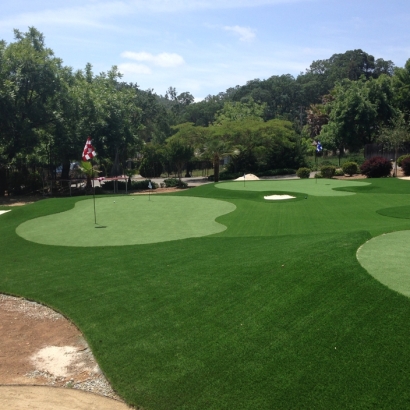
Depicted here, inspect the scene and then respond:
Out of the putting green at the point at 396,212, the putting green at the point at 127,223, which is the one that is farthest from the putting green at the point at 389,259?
the putting green at the point at 396,212

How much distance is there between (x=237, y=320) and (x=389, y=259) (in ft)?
12.8

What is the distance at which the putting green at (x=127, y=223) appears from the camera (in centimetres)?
1594

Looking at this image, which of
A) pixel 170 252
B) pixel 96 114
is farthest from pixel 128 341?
pixel 96 114

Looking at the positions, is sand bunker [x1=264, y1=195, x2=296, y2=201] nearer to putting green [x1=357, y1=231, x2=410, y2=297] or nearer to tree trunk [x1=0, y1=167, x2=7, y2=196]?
putting green [x1=357, y1=231, x2=410, y2=297]

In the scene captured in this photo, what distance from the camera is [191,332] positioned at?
7656 mm

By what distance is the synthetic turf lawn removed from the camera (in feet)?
19.7

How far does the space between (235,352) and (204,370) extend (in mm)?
609

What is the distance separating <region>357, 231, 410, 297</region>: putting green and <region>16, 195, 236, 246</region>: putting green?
6.86 meters

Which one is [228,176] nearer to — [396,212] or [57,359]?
[396,212]

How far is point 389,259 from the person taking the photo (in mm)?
9539

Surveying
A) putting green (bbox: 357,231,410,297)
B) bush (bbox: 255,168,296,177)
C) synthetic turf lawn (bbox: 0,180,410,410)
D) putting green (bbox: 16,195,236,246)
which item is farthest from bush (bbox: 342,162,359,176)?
putting green (bbox: 357,231,410,297)

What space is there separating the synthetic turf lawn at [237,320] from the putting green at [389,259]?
256 millimetres

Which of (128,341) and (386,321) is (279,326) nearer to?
(386,321)

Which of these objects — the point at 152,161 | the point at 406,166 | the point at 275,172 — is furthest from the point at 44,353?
the point at 152,161
